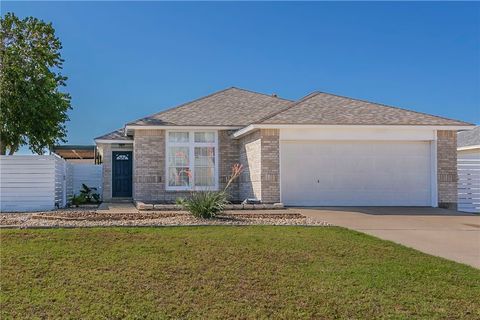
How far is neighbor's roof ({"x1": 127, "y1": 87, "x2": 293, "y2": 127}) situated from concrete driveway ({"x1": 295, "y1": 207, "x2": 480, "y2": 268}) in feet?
18.9

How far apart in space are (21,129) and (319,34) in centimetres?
1254

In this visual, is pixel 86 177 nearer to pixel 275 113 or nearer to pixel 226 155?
pixel 226 155

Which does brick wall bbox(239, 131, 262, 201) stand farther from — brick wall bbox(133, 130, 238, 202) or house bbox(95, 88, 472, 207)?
brick wall bbox(133, 130, 238, 202)

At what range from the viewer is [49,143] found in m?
22.1

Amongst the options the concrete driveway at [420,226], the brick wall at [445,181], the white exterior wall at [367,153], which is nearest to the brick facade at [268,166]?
the white exterior wall at [367,153]

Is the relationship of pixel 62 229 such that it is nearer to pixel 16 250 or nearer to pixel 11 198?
pixel 16 250

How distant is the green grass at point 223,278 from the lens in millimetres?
5676

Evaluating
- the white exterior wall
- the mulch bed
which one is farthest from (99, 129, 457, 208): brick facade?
the mulch bed

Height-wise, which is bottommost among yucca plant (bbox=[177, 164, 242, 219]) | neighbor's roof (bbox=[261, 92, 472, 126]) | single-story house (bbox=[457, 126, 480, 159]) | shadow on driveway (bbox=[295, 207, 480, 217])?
shadow on driveway (bbox=[295, 207, 480, 217])

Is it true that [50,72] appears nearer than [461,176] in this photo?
No

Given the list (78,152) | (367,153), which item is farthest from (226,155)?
(78,152)

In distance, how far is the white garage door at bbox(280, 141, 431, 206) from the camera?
53.6 ft

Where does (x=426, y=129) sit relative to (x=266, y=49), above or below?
below

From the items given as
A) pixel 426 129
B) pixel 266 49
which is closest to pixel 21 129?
pixel 266 49
